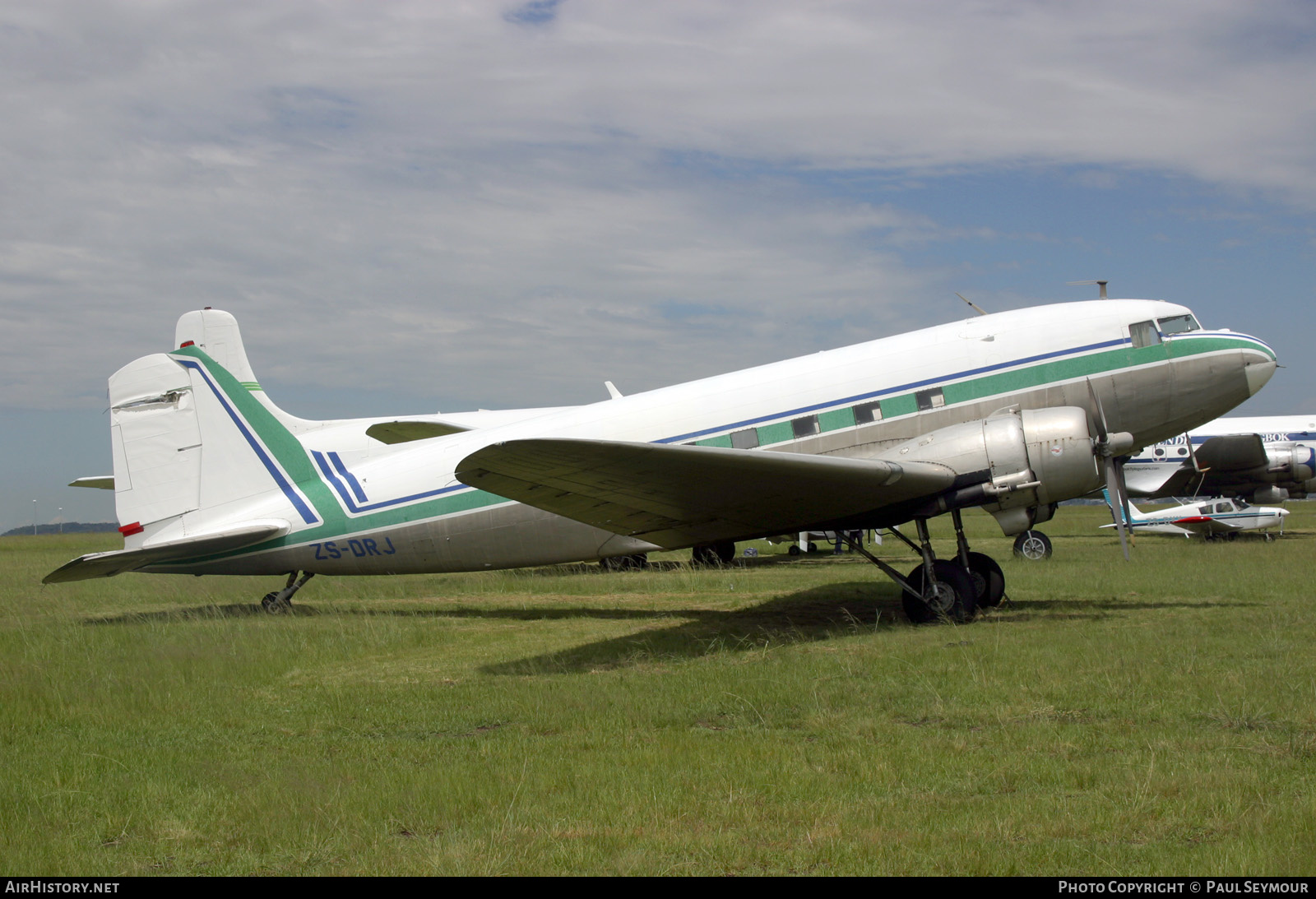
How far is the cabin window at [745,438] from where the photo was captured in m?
11.2

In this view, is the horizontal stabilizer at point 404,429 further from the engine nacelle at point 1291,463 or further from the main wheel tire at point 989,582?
the engine nacelle at point 1291,463

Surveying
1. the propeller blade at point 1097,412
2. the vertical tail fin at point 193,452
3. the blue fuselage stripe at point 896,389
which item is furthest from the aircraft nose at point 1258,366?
the vertical tail fin at point 193,452

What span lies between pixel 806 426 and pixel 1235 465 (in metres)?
21.2

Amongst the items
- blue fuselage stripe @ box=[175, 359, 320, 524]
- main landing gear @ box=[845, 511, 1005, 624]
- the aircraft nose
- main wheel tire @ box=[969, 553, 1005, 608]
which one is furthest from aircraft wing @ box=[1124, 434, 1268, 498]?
blue fuselage stripe @ box=[175, 359, 320, 524]

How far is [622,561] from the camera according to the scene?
21.6 m

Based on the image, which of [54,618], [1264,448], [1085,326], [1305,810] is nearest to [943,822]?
[1305,810]

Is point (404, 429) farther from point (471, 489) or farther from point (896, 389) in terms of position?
point (896, 389)

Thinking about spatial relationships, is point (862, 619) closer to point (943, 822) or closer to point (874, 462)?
point (874, 462)

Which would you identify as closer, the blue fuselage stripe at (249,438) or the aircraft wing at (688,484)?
the aircraft wing at (688,484)

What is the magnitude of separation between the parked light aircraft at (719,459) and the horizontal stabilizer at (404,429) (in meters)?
9.67

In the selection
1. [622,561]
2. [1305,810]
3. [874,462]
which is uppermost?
[874,462]

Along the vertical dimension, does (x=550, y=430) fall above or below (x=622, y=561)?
above

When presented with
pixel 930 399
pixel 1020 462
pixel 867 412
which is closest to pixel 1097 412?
pixel 1020 462
